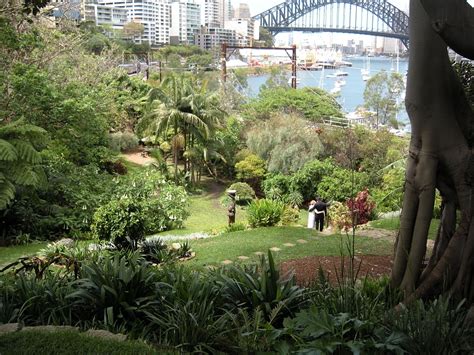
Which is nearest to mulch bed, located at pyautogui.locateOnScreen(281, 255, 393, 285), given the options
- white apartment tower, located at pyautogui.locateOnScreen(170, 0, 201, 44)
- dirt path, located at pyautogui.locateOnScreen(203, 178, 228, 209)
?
dirt path, located at pyautogui.locateOnScreen(203, 178, 228, 209)

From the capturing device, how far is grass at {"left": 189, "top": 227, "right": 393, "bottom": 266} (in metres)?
7.53

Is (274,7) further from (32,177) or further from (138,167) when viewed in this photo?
(32,177)

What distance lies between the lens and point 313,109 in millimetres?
26141

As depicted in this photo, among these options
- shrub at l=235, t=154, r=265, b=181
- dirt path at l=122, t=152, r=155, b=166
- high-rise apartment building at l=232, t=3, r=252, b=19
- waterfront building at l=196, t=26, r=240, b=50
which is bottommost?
dirt path at l=122, t=152, r=155, b=166

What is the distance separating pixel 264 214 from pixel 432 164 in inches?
276

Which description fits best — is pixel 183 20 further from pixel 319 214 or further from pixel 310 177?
pixel 319 214

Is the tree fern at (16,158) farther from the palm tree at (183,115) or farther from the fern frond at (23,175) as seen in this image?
the palm tree at (183,115)

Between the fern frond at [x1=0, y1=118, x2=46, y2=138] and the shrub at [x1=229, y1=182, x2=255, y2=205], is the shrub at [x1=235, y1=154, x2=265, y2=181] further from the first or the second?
the fern frond at [x1=0, y1=118, x2=46, y2=138]

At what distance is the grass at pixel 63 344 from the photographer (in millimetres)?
2936

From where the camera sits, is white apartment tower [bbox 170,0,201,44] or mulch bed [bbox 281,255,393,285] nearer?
mulch bed [bbox 281,255,393,285]

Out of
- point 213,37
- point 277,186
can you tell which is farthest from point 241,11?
point 277,186

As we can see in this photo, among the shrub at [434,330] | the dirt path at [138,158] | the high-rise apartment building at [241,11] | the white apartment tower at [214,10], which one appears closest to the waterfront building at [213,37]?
the white apartment tower at [214,10]

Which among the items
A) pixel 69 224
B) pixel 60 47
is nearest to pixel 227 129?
pixel 60 47

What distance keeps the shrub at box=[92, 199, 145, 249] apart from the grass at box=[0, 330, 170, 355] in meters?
4.89
